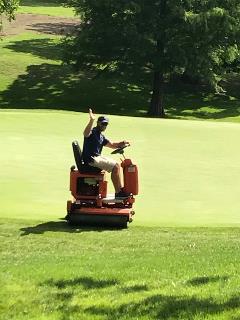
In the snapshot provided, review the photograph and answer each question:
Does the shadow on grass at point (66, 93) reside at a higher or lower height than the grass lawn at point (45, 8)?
lower

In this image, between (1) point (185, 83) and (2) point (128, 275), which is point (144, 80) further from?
(2) point (128, 275)

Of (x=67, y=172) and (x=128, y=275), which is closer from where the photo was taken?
(x=128, y=275)

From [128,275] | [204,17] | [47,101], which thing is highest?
[204,17]

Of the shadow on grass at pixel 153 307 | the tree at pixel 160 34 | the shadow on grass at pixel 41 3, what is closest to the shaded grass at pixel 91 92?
the tree at pixel 160 34

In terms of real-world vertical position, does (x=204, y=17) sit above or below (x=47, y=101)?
above

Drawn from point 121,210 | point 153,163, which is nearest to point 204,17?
point 153,163

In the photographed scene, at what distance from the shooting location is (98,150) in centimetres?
1131

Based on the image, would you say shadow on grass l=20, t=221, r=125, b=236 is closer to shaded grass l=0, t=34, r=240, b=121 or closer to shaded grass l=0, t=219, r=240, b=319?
shaded grass l=0, t=219, r=240, b=319

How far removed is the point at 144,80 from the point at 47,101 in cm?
989

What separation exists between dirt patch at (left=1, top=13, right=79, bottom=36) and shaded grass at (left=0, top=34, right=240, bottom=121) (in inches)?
315

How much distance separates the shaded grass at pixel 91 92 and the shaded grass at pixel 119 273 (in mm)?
28032

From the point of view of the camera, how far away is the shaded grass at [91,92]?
39875 millimetres

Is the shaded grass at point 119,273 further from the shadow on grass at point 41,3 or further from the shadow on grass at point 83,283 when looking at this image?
the shadow on grass at point 41,3

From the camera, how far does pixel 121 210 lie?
439 inches
